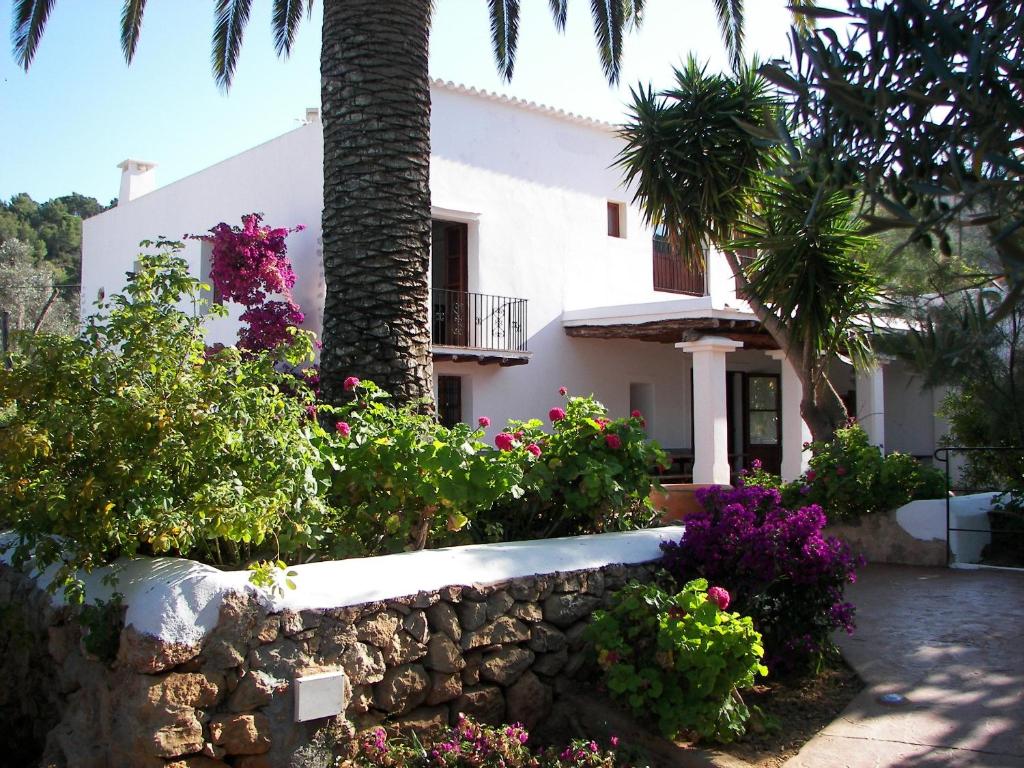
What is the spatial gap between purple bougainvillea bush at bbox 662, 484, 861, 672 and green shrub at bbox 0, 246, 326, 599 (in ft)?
6.58

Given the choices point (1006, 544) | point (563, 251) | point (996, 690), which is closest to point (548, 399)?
point (563, 251)

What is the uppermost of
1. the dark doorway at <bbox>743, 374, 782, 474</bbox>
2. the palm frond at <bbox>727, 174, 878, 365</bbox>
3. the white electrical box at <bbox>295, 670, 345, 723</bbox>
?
the palm frond at <bbox>727, 174, 878, 365</bbox>

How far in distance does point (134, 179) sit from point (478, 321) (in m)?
8.24

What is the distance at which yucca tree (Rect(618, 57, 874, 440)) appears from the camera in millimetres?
9922

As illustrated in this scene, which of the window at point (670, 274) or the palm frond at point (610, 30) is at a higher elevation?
the palm frond at point (610, 30)

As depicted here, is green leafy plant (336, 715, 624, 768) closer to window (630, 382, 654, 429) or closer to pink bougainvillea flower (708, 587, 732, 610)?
pink bougainvillea flower (708, 587, 732, 610)

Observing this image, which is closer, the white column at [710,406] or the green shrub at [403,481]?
the green shrub at [403,481]

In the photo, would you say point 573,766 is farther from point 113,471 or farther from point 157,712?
point 113,471

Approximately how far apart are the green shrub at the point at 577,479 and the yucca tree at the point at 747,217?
14.3ft

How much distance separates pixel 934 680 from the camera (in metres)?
5.00

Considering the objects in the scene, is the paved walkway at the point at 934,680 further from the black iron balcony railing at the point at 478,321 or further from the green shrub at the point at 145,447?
the black iron balcony railing at the point at 478,321

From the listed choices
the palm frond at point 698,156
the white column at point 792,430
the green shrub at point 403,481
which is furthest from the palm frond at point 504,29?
the green shrub at point 403,481

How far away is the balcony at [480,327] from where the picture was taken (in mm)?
14578

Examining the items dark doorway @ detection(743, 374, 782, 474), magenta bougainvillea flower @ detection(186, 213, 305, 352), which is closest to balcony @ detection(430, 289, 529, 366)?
magenta bougainvillea flower @ detection(186, 213, 305, 352)
